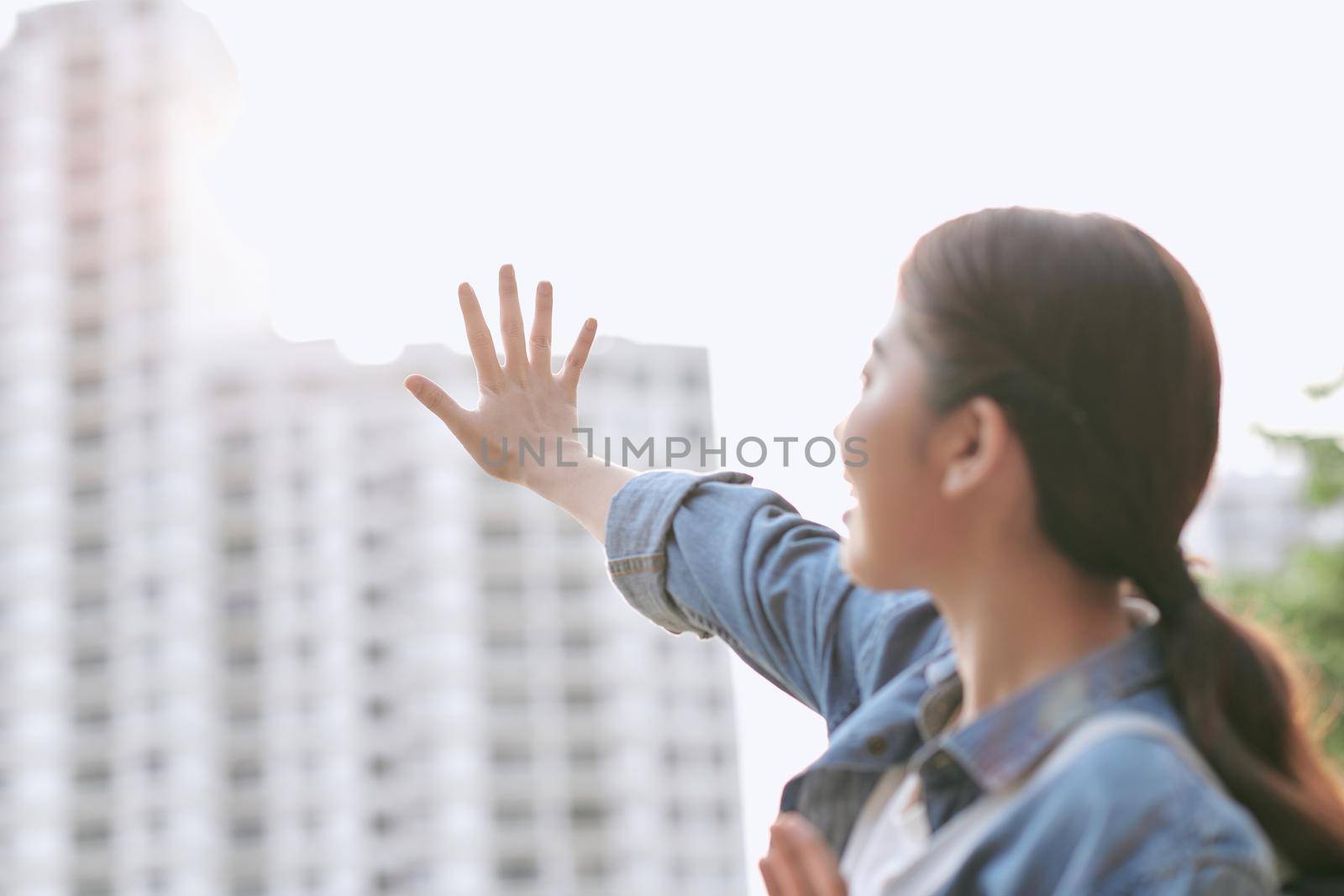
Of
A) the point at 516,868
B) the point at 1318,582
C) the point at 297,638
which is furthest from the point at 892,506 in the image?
the point at 297,638

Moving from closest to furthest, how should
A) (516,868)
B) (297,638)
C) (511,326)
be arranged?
(511,326)
(516,868)
(297,638)

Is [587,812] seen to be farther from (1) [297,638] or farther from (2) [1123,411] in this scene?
(2) [1123,411]

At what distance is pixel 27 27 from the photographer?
128 feet

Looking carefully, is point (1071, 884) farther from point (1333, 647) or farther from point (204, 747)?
point (204, 747)

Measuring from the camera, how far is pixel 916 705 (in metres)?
0.69

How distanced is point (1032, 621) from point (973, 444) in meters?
0.08

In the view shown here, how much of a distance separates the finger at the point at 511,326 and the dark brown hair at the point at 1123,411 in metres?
0.37

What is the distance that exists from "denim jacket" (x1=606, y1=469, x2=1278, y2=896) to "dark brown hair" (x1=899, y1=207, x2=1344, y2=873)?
0.03 m

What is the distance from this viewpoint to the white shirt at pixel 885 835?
0.61m

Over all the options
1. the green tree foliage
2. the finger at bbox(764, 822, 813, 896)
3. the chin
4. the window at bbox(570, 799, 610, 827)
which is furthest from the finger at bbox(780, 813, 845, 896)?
the window at bbox(570, 799, 610, 827)

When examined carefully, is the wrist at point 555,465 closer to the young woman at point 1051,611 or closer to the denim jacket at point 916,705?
the denim jacket at point 916,705

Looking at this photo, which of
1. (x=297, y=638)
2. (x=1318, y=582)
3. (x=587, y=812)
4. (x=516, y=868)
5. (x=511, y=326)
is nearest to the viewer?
(x=511, y=326)

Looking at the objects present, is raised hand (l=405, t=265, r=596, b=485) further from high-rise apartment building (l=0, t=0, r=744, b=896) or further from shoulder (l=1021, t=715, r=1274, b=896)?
high-rise apartment building (l=0, t=0, r=744, b=896)

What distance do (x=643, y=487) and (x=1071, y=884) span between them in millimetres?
449
